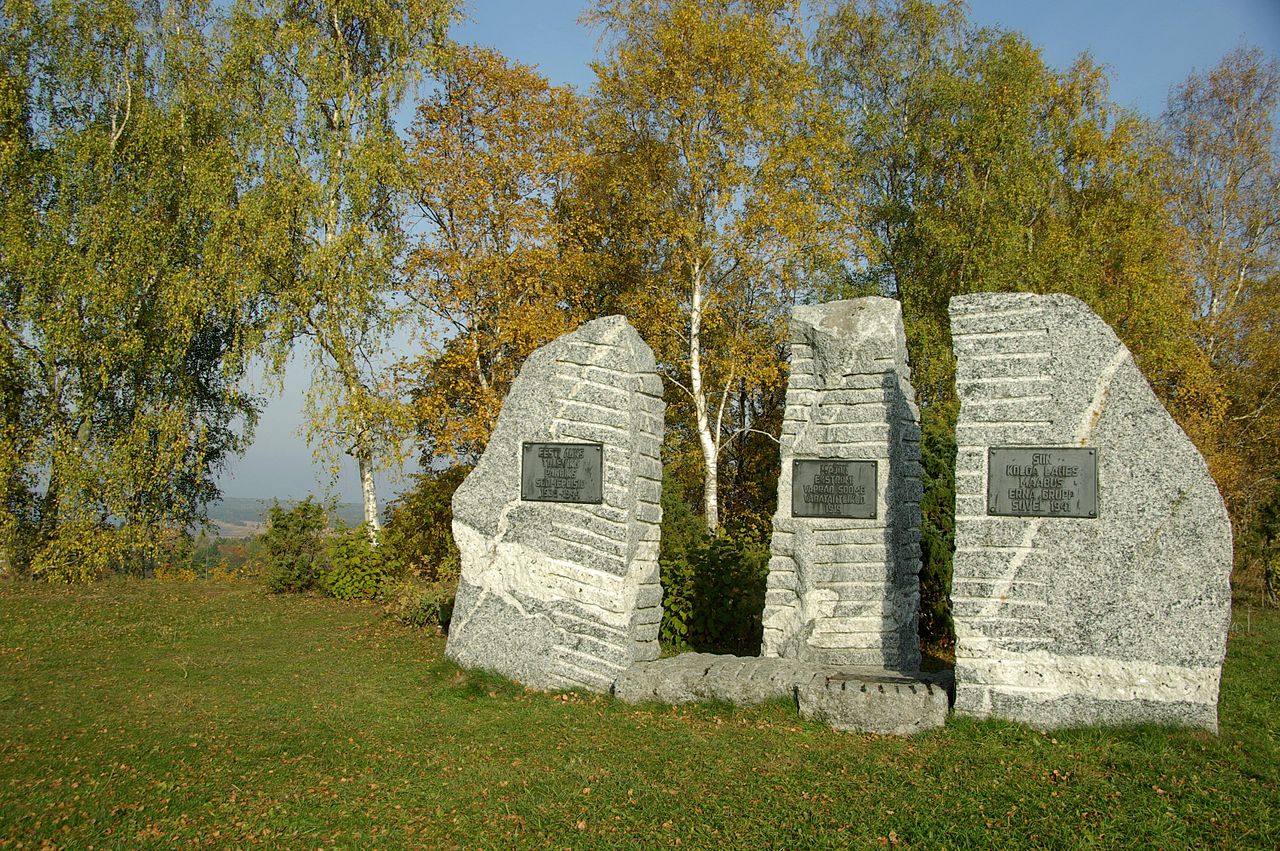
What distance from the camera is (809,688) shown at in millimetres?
6832

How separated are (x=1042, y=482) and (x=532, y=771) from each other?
13.5 feet

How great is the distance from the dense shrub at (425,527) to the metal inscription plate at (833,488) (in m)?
7.50

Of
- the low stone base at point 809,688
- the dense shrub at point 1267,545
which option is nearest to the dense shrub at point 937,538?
the low stone base at point 809,688

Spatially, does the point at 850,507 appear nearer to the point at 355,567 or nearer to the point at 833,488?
the point at 833,488

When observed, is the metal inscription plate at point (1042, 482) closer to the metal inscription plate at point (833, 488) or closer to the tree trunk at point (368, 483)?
the metal inscription plate at point (833, 488)

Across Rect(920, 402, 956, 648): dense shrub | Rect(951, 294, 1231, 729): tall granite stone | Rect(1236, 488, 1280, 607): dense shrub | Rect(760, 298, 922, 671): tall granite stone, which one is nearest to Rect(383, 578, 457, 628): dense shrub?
Rect(760, 298, 922, 671): tall granite stone

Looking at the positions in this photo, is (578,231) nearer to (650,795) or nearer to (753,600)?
(753,600)

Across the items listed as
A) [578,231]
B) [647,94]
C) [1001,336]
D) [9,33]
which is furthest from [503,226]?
[1001,336]

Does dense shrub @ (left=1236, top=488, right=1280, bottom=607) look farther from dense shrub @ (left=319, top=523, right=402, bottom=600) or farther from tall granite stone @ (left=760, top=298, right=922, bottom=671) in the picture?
dense shrub @ (left=319, top=523, right=402, bottom=600)

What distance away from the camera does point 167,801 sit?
16.4 ft

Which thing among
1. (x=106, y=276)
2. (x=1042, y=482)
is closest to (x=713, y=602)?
(x=1042, y=482)

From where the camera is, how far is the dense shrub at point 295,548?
13891mm

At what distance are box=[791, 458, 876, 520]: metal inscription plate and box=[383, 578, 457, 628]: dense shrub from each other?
4446 millimetres

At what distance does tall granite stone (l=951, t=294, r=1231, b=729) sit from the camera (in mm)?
6117
